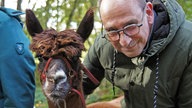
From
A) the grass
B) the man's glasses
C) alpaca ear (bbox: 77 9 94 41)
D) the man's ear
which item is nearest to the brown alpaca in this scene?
alpaca ear (bbox: 77 9 94 41)

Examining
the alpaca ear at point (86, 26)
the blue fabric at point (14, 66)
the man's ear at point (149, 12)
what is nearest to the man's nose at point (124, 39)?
the man's ear at point (149, 12)

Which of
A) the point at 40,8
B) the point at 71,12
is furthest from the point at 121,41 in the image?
the point at 71,12

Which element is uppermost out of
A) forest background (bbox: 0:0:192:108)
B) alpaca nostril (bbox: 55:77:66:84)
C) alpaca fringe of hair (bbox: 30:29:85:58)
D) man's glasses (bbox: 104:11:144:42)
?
man's glasses (bbox: 104:11:144:42)

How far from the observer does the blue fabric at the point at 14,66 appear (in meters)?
4.06

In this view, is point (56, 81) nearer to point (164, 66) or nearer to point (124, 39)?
point (124, 39)

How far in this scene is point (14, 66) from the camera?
4.08 meters

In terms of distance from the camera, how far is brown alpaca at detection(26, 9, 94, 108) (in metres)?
3.76

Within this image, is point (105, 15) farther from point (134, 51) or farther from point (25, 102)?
point (25, 102)

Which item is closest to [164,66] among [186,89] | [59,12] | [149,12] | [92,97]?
[186,89]

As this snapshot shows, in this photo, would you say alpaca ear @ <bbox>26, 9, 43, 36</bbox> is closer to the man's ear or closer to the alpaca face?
the alpaca face

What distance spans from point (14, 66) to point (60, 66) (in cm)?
58

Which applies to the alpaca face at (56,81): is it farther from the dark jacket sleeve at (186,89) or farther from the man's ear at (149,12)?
the dark jacket sleeve at (186,89)

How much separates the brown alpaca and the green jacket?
1.65 feet

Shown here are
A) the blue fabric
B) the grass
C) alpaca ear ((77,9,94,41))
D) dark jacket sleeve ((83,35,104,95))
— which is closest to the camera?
the blue fabric
